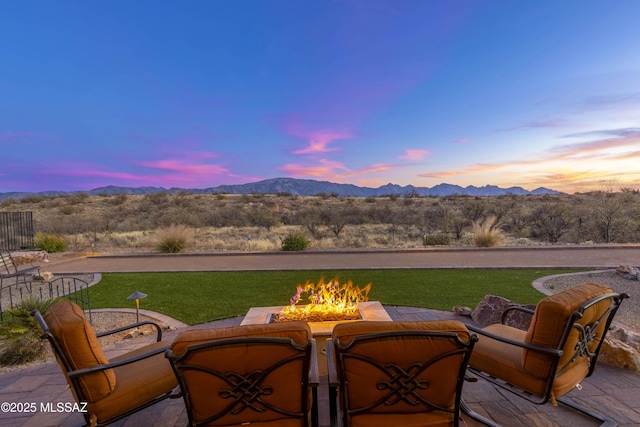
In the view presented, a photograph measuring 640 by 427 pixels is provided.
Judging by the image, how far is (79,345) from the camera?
196 cm

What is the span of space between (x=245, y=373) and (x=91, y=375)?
115cm

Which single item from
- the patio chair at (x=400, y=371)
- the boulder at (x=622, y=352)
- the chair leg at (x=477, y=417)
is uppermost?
the patio chair at (x=400, y=371)

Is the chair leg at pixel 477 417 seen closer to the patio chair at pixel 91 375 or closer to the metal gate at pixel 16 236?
the patio chair at pixel 91 375

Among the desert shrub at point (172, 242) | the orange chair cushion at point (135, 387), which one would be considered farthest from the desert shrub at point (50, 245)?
the orange chair cushion at point (135, 387)

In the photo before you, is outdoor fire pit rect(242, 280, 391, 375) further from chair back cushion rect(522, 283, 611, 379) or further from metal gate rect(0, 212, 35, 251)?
metal gate rect(0, 212, 35, 251)

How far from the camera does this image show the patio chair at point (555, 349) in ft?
6.84

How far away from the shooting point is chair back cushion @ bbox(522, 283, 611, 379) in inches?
81.7

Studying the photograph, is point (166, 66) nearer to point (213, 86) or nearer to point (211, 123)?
point (213, 86)

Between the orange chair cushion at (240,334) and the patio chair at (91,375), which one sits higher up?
the orange chair cushion at (240,334)

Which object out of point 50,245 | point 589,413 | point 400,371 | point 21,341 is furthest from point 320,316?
point 50,245

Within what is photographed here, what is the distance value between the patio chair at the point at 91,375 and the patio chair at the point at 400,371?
1.38 metres

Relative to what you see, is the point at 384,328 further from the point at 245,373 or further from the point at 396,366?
the point at 245,373

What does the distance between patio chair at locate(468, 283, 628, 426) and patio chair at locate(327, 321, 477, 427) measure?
740mm

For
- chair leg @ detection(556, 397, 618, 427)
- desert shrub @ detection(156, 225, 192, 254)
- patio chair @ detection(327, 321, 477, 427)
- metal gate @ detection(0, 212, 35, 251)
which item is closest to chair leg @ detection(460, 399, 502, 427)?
chair leg @ detection(556, 397, 618, 427)
